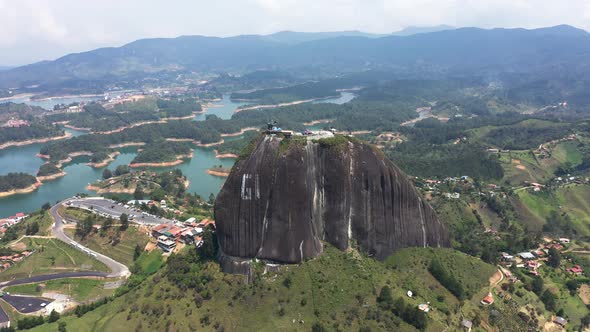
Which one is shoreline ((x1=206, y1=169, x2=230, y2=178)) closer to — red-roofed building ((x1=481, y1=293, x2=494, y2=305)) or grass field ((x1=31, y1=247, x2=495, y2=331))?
grass field ((x1=31, y1=247, x2=495, y2=331))

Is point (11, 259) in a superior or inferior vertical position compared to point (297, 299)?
inferior

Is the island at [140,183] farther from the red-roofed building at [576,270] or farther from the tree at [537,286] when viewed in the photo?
the red-roofed building at [576,270]

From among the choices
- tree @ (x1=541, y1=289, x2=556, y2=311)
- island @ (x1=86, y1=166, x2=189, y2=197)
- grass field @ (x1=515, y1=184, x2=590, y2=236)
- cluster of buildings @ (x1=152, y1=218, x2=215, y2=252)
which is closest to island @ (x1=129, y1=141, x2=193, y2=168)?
island @ (x1=86, y1=166, x2=189, y2=197)

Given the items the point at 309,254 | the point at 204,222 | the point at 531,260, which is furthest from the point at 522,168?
the point at 309,254

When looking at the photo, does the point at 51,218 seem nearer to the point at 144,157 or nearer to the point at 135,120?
the point at 144,157

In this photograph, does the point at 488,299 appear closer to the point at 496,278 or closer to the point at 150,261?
the point at 496,278

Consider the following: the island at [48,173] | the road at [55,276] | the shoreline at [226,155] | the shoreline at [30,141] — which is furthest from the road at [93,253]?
the shoreline at [30,141]
